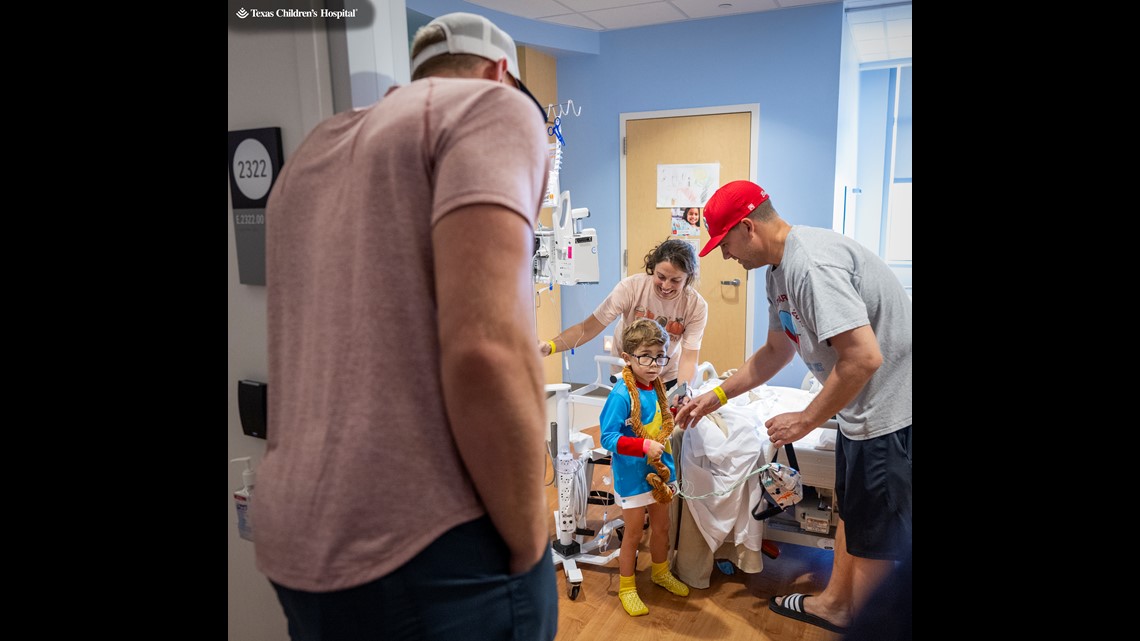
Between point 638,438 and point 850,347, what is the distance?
81 cm

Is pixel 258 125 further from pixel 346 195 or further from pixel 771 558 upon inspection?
pixel 771 558

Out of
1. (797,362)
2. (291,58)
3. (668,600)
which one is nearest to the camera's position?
(291,58)

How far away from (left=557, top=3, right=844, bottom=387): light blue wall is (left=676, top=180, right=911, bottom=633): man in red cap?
2.55 m

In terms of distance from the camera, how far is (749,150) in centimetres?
440

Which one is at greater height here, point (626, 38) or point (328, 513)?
point (626, 38)

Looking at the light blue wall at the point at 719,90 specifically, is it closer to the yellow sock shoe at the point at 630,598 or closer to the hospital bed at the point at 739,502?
the hospital bed at the point at 739,502

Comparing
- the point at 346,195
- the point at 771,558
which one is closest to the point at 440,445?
the point at 346,195

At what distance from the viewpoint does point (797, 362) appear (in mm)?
4508

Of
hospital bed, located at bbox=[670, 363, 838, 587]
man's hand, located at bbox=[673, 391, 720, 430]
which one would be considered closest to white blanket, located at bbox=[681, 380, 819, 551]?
hospital bed, located at bbox=[670, 363, 838, 587]

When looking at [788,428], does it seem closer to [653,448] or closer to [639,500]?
[653,448]

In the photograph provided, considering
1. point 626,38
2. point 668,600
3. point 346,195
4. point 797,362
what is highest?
point 626,38

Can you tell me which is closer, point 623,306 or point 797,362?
point 623,306

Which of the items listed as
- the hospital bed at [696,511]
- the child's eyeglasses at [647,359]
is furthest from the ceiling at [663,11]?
the child's eyeglasses at [647,359]
